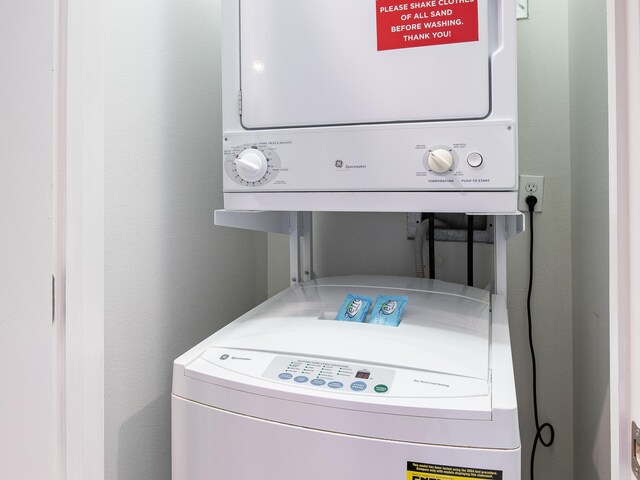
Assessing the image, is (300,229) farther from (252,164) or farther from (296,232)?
(252,164)

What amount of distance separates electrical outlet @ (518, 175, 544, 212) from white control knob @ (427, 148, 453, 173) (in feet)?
2.13

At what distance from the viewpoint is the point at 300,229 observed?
1417 millimetres

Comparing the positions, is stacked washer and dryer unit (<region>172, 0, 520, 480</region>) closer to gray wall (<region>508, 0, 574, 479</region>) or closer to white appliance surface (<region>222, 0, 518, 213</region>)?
white appliance surface (<region>222, 0, 518, 213</region>)

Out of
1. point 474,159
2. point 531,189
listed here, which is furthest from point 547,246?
point 474,159

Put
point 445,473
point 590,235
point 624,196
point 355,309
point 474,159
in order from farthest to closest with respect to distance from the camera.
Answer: point 590,235 → point 355,309 → point 474,159 → point 445,473 → point 624,196

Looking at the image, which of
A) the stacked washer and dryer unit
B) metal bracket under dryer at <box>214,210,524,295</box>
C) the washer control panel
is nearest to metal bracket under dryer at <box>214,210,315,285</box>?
metal bracket under dryer at <box>214,210,524,295</box>

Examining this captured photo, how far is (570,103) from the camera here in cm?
136

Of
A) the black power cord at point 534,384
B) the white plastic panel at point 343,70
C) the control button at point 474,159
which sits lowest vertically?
the black power cord at point 534,384

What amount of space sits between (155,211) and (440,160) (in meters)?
0.64

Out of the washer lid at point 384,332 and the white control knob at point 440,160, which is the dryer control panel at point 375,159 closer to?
the white control knob at point 440,160

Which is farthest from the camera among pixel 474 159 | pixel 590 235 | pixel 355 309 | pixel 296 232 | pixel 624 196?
pixel 296 232

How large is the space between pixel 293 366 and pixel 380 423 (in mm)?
183

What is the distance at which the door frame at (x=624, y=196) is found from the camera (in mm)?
511

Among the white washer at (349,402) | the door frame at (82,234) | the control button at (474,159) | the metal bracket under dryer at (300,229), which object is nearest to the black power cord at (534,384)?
the metal bracket under dryer at (300,229)
